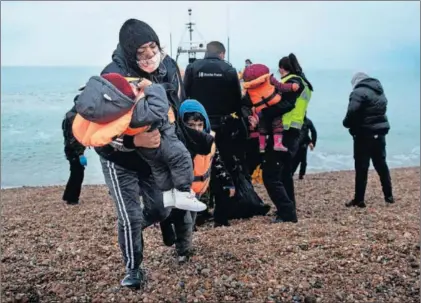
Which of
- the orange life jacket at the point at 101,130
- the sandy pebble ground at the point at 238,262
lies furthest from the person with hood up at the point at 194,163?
the orange life jacket at the point at 101,130

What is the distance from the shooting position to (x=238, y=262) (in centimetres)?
492

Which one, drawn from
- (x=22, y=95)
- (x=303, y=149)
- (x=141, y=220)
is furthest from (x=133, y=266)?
(x=22, y=95)

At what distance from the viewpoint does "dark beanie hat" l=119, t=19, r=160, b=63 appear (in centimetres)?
422

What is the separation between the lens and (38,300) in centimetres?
430

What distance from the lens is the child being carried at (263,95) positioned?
695 cm

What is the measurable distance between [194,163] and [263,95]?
7.88 feet

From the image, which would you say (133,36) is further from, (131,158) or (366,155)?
(366,155)

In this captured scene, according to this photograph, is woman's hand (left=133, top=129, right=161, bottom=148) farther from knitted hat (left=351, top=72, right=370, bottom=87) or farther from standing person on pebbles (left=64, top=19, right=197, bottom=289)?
knitted hat (left=351, top=72, right=370, bottom=87)

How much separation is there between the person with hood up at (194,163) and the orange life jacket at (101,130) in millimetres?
944

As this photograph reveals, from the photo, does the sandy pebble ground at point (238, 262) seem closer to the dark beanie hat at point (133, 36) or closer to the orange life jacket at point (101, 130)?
the orange life jacket at point (101, 130)

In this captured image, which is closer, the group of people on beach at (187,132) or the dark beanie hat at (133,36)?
the group of people on beach at (187,132)

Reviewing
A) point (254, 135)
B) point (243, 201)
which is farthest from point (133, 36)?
point (243, 201)

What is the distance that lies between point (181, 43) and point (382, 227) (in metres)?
5.36

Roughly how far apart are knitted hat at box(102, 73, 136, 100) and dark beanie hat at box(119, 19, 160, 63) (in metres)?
0.35
